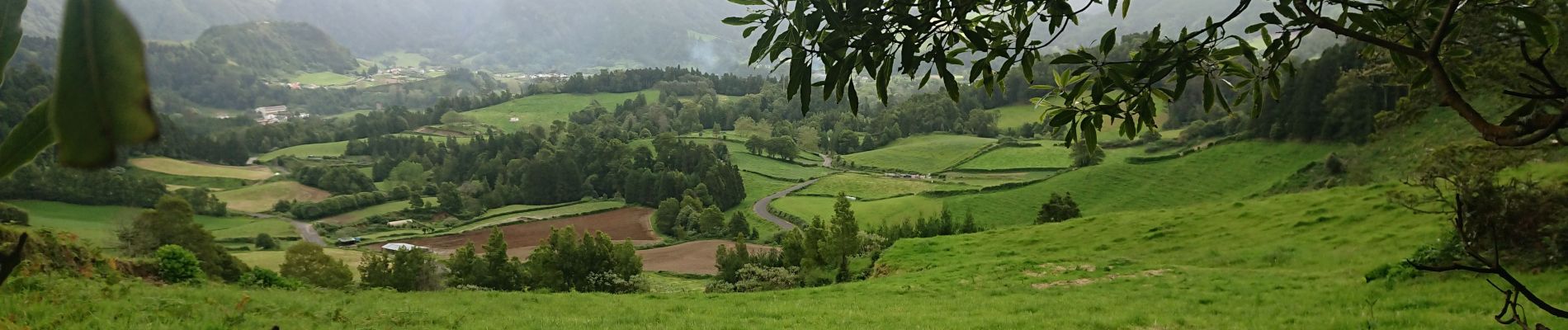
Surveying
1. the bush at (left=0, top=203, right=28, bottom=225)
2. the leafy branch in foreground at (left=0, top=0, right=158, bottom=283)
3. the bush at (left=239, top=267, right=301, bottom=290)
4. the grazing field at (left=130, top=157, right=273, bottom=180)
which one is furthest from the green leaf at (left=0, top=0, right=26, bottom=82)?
the grazing field at (left=130, top=157, right=273, bottom=180)

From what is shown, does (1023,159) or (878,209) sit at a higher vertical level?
(1023,159)

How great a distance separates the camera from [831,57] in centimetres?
183

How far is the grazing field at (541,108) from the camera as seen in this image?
→ 335 feet

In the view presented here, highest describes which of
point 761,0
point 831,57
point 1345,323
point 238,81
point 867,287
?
point 238,81

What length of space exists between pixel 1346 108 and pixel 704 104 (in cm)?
7993

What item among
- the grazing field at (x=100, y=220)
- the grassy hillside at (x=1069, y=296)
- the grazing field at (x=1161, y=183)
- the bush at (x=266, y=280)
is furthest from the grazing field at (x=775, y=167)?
the bush at (x=266, y=280)

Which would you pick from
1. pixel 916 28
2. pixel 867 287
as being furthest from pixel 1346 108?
pixel 916 28

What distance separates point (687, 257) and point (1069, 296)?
117ft

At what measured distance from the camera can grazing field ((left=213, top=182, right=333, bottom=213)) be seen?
62.7 m

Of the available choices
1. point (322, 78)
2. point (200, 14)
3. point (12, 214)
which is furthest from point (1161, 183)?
point (322, 78)

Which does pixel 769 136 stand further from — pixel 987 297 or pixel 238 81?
pixel 987 297

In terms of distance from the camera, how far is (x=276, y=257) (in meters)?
39.6

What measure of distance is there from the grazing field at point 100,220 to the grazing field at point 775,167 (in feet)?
126

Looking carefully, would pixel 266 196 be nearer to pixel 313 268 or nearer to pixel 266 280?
pixel 313 268
